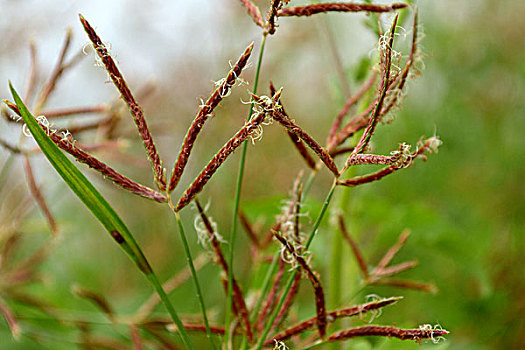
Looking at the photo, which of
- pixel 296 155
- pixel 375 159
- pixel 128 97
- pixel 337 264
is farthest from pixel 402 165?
pixel 296 155

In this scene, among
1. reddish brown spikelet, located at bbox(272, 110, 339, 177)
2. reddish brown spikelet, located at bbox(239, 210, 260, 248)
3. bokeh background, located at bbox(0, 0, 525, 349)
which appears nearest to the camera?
reddish brown spikelet, located at bbox(272, 110, 339, 177)

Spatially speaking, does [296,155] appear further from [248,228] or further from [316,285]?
[316,285]

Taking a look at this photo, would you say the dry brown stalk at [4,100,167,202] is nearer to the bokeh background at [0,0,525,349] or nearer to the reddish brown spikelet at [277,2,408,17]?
the reddish brown spikelet at [277,2,408,17]

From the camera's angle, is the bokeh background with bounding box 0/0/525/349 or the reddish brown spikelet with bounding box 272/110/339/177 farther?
the bokeh background with bounding box 0/0/525/349

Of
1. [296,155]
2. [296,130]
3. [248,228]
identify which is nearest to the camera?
[296,130]

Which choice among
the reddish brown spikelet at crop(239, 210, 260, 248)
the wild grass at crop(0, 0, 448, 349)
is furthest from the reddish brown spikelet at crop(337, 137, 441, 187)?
the reddish brown spikelet at crop(239, 210, 260, 248)

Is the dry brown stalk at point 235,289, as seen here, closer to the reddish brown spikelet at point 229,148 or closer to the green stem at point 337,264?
the reddish brown spikelet at point 229,148

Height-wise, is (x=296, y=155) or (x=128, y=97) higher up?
(x=296, y=155)
